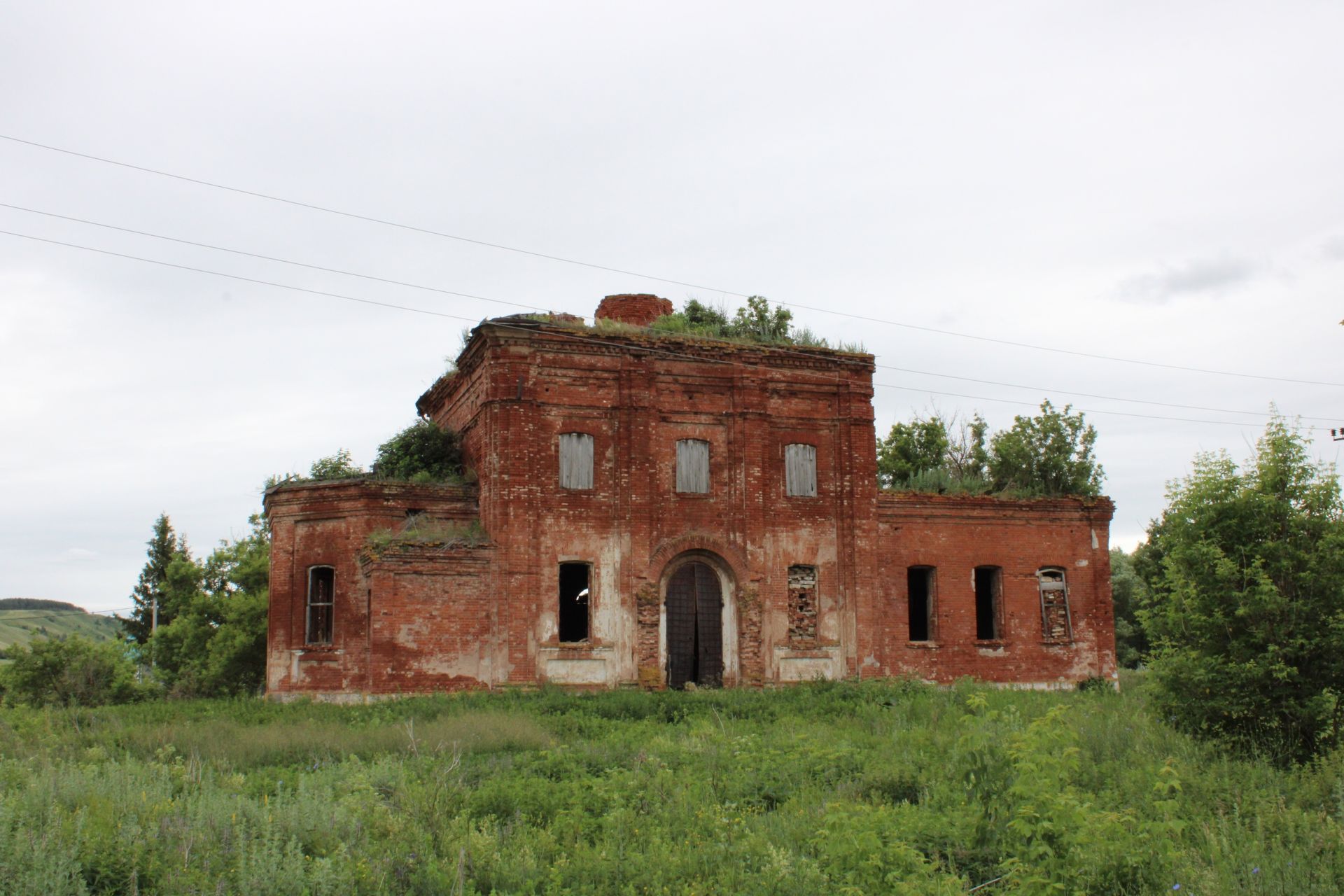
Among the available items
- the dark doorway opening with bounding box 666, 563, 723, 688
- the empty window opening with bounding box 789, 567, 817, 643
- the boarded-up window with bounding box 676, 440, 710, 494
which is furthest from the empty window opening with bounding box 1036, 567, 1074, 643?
the boarded-up window with bounding box 676, 440, 710, 494

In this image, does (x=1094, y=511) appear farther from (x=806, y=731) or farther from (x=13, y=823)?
(x=13, y=823)

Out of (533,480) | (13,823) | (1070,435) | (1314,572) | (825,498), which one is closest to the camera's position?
(13,823)

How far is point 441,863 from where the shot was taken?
8.97 m

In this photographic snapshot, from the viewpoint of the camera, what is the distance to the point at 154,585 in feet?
173

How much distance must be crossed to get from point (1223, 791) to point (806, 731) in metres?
6.00

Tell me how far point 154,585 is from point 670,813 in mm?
48671

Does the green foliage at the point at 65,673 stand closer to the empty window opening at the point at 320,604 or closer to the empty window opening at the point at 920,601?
the empty window opening at the point at 320,604

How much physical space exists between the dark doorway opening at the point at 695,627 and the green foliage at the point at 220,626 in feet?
60.6

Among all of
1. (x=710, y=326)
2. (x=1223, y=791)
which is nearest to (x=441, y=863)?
(x=1223, y=791)

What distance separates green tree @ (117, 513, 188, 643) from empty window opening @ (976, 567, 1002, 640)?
38462 mm

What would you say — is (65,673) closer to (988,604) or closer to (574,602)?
(574,602)

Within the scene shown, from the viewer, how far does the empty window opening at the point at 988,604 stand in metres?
25.4

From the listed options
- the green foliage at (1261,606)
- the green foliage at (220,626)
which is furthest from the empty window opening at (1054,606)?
the green foliage at (220,626)

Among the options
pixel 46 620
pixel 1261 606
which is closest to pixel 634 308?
pixel 1261 606
